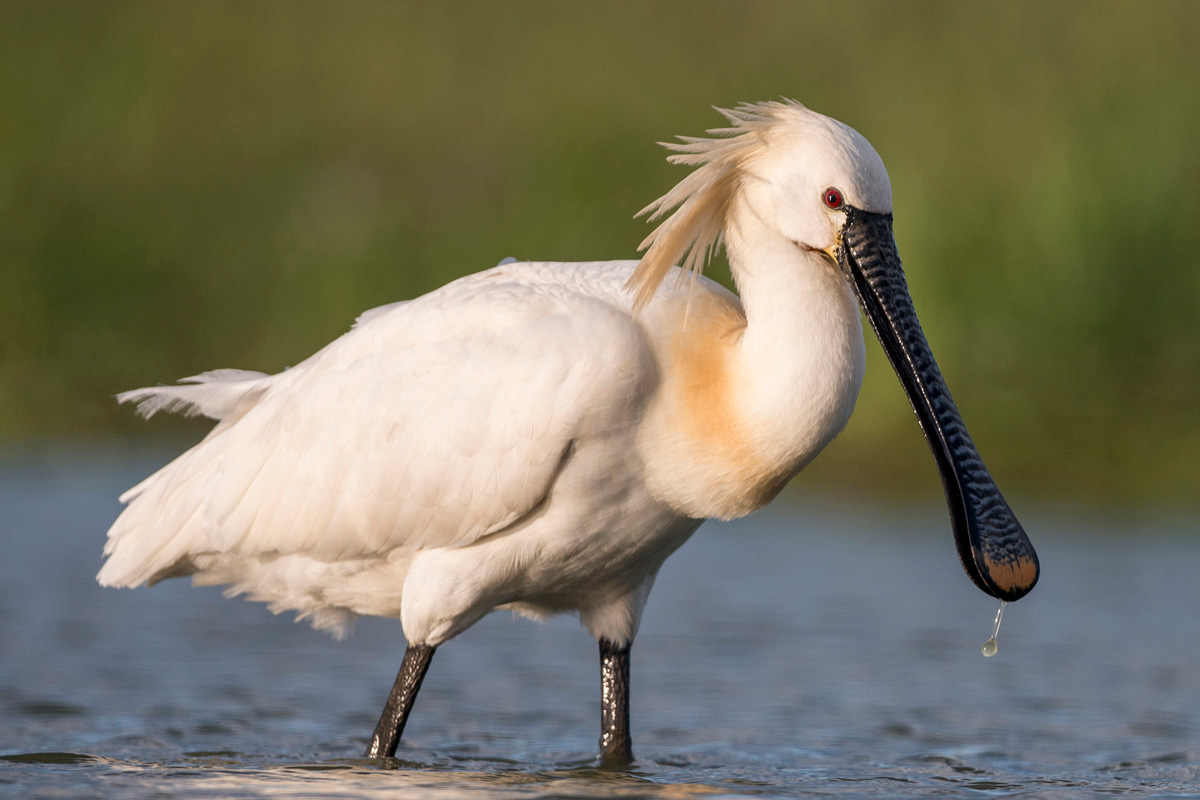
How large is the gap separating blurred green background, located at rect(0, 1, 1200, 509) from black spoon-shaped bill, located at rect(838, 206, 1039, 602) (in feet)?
16.2

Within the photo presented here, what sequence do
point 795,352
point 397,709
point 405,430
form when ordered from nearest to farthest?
1. point 795,352
2. point 405,430
3. point 397,709

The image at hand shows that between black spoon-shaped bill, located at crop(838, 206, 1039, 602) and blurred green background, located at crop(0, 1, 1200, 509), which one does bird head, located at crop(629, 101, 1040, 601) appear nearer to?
black spoon-shaped bill, located at crop(838, 206, 1039, 602)

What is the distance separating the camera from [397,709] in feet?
19.5

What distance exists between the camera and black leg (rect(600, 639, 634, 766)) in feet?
20.2

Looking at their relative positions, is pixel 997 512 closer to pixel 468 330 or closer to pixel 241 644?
pixel 468 330

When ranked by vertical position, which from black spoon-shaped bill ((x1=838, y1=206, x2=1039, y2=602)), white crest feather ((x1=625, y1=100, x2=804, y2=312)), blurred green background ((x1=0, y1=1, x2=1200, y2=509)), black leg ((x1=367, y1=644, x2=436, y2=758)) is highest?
blurred green background ((x1=0, y1=1, x2=1200, y2=509))

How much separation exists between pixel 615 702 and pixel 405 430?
3.87 feet

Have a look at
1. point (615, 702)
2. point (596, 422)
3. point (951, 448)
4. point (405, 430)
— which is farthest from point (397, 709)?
point (951, 448)

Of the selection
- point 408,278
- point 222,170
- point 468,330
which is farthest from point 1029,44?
point 468,330

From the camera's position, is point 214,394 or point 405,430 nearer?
point 405,430

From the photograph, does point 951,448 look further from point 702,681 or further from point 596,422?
point 702,681

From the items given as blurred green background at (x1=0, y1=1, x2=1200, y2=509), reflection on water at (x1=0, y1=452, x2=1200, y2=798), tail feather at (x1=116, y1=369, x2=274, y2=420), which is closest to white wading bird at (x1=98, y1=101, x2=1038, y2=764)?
tail feather at (x1=116, y1=369, x2=274, y2=420)

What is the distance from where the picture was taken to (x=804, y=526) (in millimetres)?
10055

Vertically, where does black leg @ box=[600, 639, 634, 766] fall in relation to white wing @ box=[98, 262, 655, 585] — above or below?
below
